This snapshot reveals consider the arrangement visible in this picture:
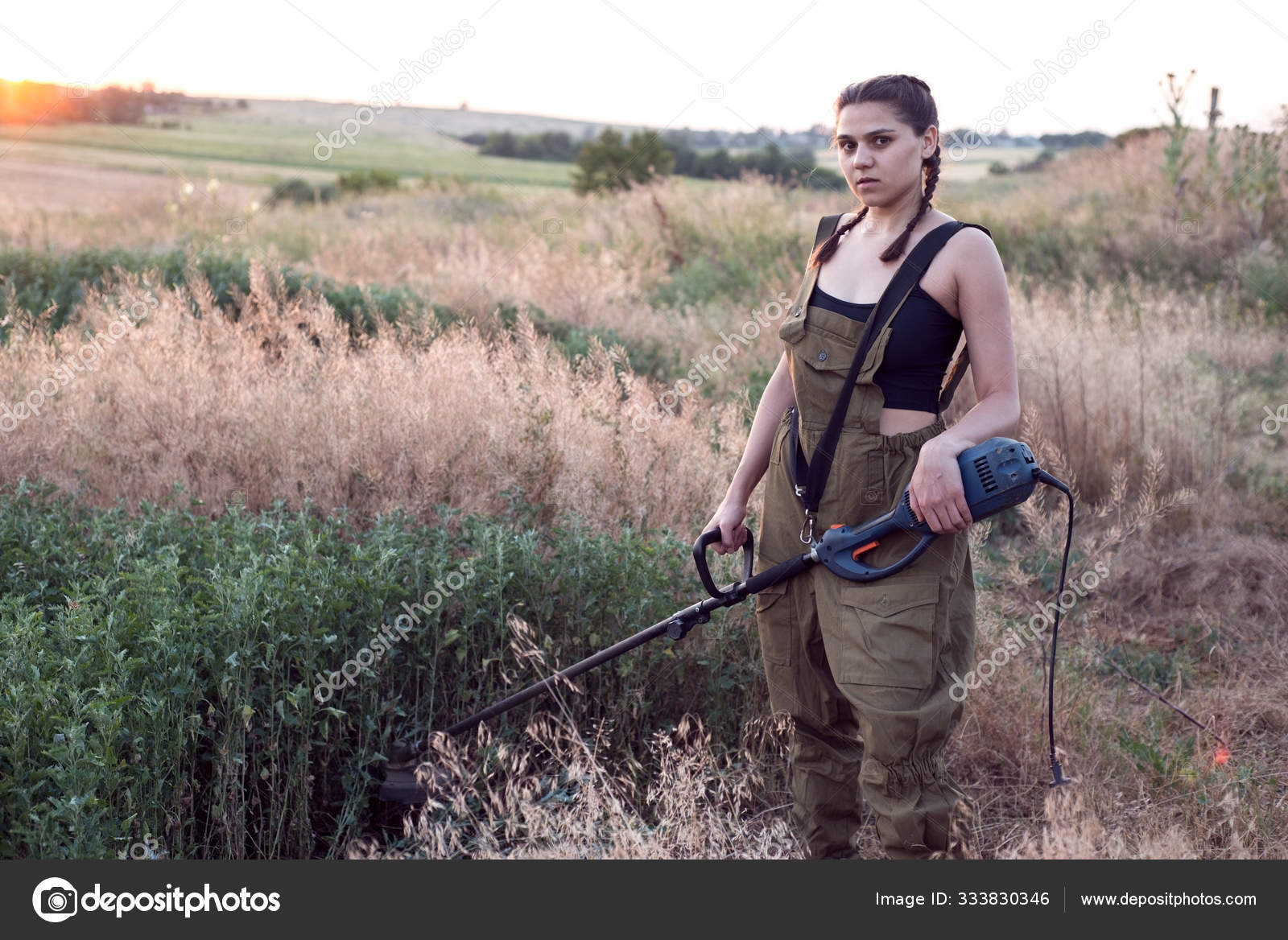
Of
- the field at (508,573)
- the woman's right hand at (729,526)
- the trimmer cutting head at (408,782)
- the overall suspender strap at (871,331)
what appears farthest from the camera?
the trimmer cutting head at (408,782)

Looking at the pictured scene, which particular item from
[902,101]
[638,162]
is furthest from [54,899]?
[638,162]

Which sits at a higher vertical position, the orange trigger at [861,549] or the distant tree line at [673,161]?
the distant tree line at [673,161]

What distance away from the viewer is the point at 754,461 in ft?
8.86

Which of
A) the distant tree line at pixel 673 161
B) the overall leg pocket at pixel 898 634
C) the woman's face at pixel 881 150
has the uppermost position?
the distant tree line at pixel 673 161

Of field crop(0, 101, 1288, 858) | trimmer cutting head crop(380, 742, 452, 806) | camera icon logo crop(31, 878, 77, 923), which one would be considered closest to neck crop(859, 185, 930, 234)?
field crop(0, 101, 1288, 858)

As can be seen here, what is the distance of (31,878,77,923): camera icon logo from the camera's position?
2408mm

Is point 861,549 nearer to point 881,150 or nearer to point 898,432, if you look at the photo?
point 898,432

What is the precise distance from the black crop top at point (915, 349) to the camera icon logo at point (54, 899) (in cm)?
225

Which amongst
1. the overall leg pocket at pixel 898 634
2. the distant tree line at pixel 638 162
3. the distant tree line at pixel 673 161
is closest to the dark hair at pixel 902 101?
the overall leg pocket at pixel 898 634

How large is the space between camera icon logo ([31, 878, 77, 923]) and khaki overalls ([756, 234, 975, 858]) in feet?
5.86

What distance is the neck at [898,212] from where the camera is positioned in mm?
2350

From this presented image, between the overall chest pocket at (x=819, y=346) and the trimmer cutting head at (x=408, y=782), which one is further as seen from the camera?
the trimmer cutting head at (x=408, y=782)

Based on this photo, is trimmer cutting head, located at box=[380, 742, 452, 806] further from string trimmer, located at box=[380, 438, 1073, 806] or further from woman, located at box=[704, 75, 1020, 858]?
woman, located at box=[704, 75, 1020, 858]

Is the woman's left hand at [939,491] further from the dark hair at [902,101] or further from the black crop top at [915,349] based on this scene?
the dark hair at [902,101]
